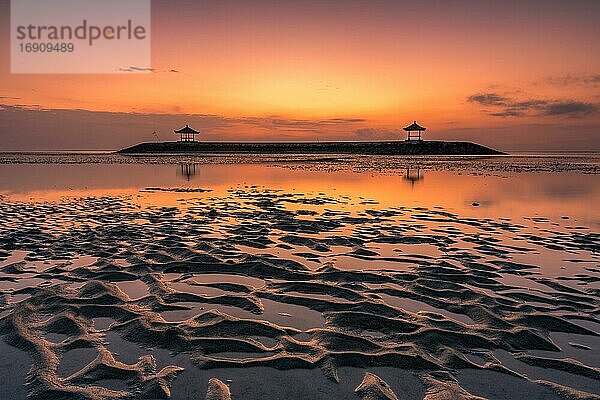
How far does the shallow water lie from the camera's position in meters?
Result: 3.89

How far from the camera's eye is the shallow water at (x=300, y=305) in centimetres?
389

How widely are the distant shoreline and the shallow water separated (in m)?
89.4

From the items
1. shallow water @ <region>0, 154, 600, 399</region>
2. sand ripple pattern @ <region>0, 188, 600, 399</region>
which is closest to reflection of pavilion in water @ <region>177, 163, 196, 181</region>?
shallow water @ <region>0, 154, 600, 399</region>

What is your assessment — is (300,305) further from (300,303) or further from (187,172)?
(187,172)

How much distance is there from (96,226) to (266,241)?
198 inches

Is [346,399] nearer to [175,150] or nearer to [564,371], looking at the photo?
[564,371]

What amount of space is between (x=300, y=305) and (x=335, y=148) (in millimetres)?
104600

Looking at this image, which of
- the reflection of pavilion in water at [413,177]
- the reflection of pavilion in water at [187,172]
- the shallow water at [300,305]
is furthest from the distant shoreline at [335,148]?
the shallow water at [300,305]

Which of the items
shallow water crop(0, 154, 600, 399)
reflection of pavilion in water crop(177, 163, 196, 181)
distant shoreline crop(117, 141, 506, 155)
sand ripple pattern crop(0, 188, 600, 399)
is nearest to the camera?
shallow water crop(0, 154, 600, 399)

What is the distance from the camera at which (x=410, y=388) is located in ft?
12.2

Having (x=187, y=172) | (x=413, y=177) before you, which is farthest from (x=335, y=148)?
(x=413, y=177)

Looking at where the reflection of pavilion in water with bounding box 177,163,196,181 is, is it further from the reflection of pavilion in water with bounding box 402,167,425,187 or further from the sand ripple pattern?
the sand ripple pattern

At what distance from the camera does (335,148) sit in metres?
109

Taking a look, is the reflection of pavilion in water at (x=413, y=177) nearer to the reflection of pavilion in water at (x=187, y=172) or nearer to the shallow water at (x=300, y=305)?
the shallow water at (x=300, y=305)
